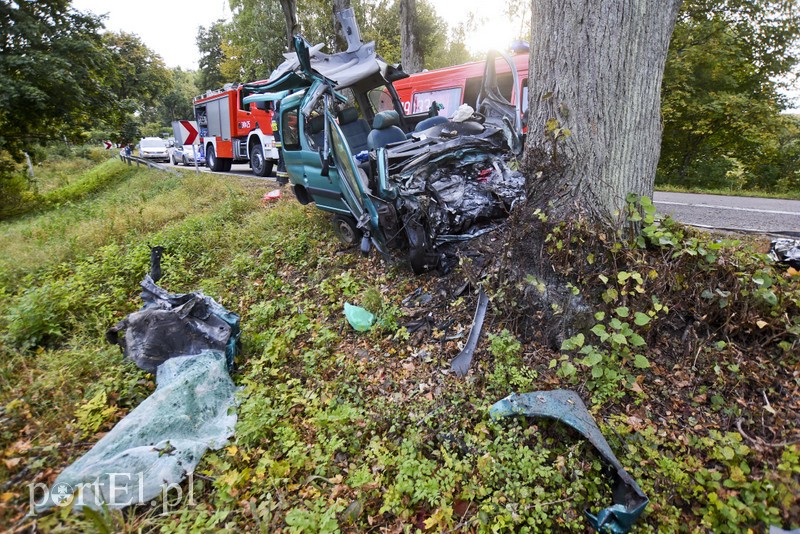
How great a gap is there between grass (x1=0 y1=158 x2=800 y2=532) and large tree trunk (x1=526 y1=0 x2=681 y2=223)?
2.34ft

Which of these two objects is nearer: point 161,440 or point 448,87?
point 161,440

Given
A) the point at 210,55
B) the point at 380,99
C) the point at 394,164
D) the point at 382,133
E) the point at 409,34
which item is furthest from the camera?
the point at 210,55

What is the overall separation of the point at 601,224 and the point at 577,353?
93 centimetres

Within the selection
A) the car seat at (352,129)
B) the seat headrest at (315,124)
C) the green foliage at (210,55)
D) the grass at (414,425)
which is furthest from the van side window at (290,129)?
the green foliage at (210,55)

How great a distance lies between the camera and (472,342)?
309 cm

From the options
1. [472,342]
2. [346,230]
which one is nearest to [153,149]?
[346,230]

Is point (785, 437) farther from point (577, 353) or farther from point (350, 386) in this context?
point (350, 386)

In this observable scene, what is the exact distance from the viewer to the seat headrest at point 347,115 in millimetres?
6371

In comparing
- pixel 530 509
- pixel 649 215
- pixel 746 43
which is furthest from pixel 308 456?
pixel 746 43

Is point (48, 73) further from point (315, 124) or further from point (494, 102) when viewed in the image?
point (494, 102)

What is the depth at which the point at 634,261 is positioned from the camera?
8.81 ft

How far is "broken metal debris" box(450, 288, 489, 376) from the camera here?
9.82 feet

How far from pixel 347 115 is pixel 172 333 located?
4412mm

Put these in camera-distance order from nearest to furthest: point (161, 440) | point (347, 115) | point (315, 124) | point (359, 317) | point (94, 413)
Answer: point (161, 440) → point (94, 413) → point (359, 317) → point (315, 124) → point (347, 115)
